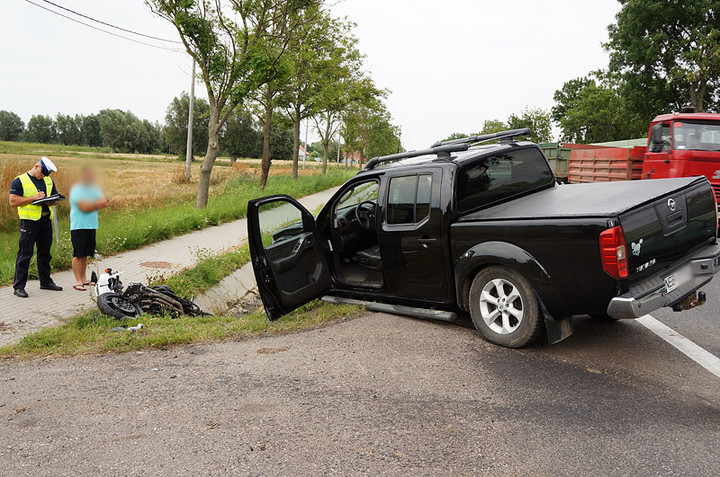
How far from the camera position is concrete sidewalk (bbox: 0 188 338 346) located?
621cm

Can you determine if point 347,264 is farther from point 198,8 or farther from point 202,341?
point 198,8

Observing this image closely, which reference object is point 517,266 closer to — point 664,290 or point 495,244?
point 495,244

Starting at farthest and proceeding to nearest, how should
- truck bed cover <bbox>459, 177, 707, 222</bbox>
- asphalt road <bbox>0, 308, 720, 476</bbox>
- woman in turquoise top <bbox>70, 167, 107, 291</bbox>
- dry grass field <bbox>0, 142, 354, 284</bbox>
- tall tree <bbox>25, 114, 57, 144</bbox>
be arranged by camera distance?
tall tree <bbox>25, 114, 57, 144</bbox> < dry grass field <bbox>0, 142, 354, 284</bbox> < woman in turquoise top <bbox>70, 167, 107, 291</bbox> < truck bed cover <bbox>459, 177, 707, 222</bbox> < asphalt road <bbox>0, 308, 720, 476</bbox>

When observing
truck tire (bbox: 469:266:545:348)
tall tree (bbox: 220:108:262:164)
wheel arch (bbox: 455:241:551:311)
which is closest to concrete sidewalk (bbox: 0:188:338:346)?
wheel arch (bbox: 455:241:551:311)

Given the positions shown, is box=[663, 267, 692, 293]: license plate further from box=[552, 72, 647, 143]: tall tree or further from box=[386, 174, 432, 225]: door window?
box=[552, 72, 647, 143]: tall tree

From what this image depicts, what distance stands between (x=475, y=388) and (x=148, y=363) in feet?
9.44

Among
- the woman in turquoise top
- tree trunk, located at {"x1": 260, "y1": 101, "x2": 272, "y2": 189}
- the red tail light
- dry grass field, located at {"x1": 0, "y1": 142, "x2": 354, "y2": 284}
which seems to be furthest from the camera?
tree trunk, located at {"x1": 260, "y1": 101, "x2": 272, "y2": 189}

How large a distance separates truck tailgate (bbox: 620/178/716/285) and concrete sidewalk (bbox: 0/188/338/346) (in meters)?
6.04

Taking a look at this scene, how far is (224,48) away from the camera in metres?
15.1

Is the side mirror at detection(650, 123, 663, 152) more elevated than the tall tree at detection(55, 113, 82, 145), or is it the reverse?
the tall tree at detection(55, 113, 82, 145)

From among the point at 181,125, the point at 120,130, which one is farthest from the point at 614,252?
the point at 181,125

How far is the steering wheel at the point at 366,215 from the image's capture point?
21.3ft

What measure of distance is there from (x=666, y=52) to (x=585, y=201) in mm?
30320

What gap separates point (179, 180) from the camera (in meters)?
28.2
